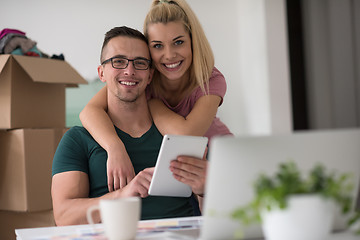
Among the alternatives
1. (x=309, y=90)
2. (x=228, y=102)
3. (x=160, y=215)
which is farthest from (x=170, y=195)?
(x=228, y=102)

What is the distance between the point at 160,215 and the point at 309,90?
223 cm

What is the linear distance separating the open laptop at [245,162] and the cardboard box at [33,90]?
1.59 m

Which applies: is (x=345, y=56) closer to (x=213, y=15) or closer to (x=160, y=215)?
(x=213, y=15)

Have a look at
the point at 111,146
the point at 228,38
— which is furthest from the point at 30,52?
the point at 228,38

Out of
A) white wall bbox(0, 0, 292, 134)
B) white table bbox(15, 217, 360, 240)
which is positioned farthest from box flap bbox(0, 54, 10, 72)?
white wall bbox(0, 0, 292, 134)

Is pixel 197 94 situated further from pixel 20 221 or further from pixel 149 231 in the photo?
pixel 20 221

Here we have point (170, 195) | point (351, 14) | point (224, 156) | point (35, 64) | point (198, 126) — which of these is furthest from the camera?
point (351, 14)

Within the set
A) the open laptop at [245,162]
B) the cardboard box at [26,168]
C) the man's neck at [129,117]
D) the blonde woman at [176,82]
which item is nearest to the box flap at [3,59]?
the cardboard box at [26,168]

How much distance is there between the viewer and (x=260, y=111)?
11.7ft

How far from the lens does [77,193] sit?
4.50 feet

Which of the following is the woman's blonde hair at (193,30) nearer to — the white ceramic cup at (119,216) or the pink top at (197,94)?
the pink top at (197,94)

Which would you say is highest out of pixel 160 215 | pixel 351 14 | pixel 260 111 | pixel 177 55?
pixel 351 14

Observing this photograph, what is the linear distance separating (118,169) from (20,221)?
3.50 ft

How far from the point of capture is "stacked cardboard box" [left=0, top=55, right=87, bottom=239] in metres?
2.05
